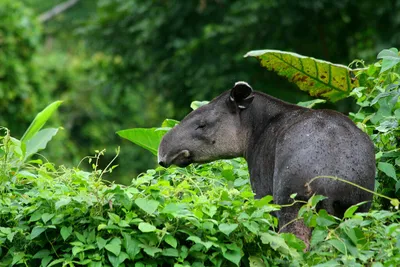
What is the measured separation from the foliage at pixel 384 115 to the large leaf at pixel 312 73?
16 centimetres

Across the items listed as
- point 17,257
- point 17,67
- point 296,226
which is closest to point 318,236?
point 296,226

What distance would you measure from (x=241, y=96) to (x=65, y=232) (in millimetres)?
1879

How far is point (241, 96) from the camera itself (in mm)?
6496

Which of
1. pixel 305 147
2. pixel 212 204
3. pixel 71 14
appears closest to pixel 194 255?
pixel 212 204

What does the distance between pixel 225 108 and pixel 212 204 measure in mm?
1365

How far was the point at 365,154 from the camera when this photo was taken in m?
5.83

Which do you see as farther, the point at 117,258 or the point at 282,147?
the point at 282,147

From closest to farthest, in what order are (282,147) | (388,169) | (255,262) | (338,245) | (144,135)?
(338,245)
(255,262)
(282,147)
(388,169)
(144,135)

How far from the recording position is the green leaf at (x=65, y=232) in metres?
5.06

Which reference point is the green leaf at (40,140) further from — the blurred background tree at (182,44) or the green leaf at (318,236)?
the blurred background tree at (182,44)

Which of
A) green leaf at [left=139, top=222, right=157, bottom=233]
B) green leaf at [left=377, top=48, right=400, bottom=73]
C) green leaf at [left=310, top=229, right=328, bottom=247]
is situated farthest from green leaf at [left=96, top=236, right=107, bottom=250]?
green leaf at [left=377, top=48, right=400, bottom=73]

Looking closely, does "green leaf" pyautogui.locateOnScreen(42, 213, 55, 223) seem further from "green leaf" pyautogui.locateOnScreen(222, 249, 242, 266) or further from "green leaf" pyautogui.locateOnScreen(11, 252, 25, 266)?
"green leaf" pyautogui.locateOnScreen(222, 249, 242, 266)

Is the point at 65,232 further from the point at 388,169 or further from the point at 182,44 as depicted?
the point at 182,44

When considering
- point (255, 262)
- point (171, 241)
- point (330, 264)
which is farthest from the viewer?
point (255, 262)
